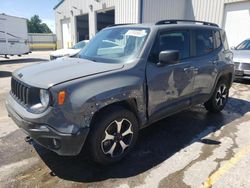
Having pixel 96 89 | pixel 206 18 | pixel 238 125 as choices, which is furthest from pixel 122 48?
pixel 206 18

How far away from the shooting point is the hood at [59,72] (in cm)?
283

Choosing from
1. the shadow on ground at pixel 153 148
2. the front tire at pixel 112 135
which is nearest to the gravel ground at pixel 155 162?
the shadow on ground at pixel 153 148

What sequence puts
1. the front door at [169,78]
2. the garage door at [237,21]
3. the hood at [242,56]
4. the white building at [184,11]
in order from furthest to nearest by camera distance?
the white building at [184,11]
the garage door at [237,21]
the hood at [242,56]
the front door at [169,78]

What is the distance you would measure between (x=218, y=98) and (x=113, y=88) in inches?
131

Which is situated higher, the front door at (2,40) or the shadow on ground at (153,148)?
the front door at (2,40)

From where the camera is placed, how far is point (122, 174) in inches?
122

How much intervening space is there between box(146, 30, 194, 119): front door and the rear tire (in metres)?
1.19

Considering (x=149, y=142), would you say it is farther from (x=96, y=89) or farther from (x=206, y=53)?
(x=206, y=53)

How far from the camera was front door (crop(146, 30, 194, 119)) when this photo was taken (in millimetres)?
3506

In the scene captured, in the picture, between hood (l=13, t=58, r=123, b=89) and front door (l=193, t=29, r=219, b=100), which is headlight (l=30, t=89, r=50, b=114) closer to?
hood (l=13, t=58, r=123, b=89)

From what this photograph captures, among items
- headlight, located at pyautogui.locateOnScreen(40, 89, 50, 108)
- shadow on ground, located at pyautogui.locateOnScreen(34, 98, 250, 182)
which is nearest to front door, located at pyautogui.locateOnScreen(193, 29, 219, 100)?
shadow on ground, located at pyautogui.locateOnScreen(34, 98, 250, 182)

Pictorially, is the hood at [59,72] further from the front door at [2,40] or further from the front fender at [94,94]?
the front door at [2,40]

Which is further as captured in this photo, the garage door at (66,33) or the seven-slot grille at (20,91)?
the garage door at (66,33)

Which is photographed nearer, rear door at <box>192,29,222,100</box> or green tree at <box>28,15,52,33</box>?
rear door at <box>192,29,222,100</box>
